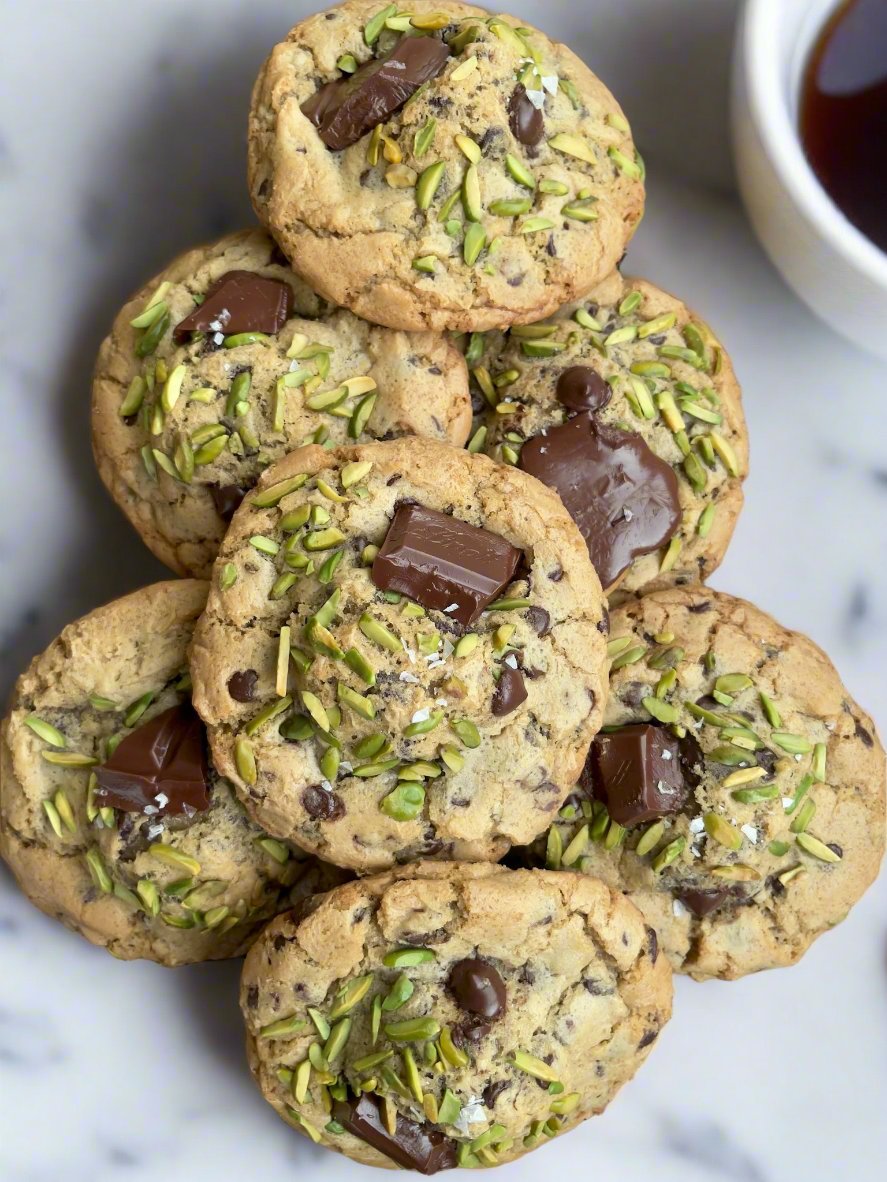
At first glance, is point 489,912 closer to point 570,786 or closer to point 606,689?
point 570,786

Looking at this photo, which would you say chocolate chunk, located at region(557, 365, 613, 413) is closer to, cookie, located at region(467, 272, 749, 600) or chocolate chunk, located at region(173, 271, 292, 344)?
cookie, located at region(467, 272, 749, 600)

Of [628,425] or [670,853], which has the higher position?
[628,425]

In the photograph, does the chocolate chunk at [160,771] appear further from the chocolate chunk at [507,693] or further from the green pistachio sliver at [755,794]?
the green pistachio sliver at [755,794]

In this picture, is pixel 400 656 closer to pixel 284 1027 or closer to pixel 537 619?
pixel 537 619

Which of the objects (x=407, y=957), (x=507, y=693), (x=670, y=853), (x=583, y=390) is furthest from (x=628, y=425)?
(x=407, y=957)

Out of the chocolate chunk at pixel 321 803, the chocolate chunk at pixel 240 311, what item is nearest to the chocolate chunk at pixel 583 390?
the chocolate chunk at pixel 240 311

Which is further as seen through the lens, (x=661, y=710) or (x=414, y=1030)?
(x=661, y=710)

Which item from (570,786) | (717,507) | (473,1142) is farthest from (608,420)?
(473,1142)
